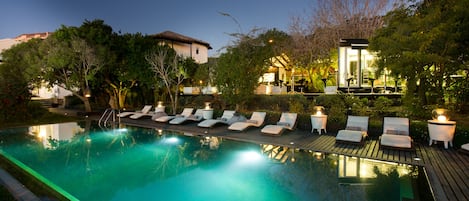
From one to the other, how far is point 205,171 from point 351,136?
186 inches

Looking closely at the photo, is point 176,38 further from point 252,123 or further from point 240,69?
point 252,123

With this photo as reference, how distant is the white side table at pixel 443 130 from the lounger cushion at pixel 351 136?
184 centimetres

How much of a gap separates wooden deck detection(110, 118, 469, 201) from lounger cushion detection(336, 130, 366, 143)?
7.4 inches

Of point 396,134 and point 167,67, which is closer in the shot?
point 396,134

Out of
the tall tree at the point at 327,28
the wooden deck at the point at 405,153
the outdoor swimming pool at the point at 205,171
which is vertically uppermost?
the tall tree at the point at 327,28

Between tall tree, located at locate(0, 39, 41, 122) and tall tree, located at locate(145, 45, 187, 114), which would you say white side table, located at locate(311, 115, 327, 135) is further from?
tall tree, located at locate(0, 39, 41, 122)

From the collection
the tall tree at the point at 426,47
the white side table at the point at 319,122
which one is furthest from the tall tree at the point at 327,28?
the tall tree at the point at 426,47

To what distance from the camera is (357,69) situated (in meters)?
14.6

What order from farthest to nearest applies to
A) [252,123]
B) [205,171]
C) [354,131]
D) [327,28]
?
[327,28]
[252,123]
[354,131]
[205,171]

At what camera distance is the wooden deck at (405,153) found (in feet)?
15.9

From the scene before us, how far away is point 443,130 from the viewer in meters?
7.43

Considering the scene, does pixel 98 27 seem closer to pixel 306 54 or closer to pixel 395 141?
pixel 306 54

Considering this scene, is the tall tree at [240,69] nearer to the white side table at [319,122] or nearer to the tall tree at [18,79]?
the white side table at [319,122]

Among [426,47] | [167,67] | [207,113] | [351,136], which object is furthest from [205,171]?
[167,67]
